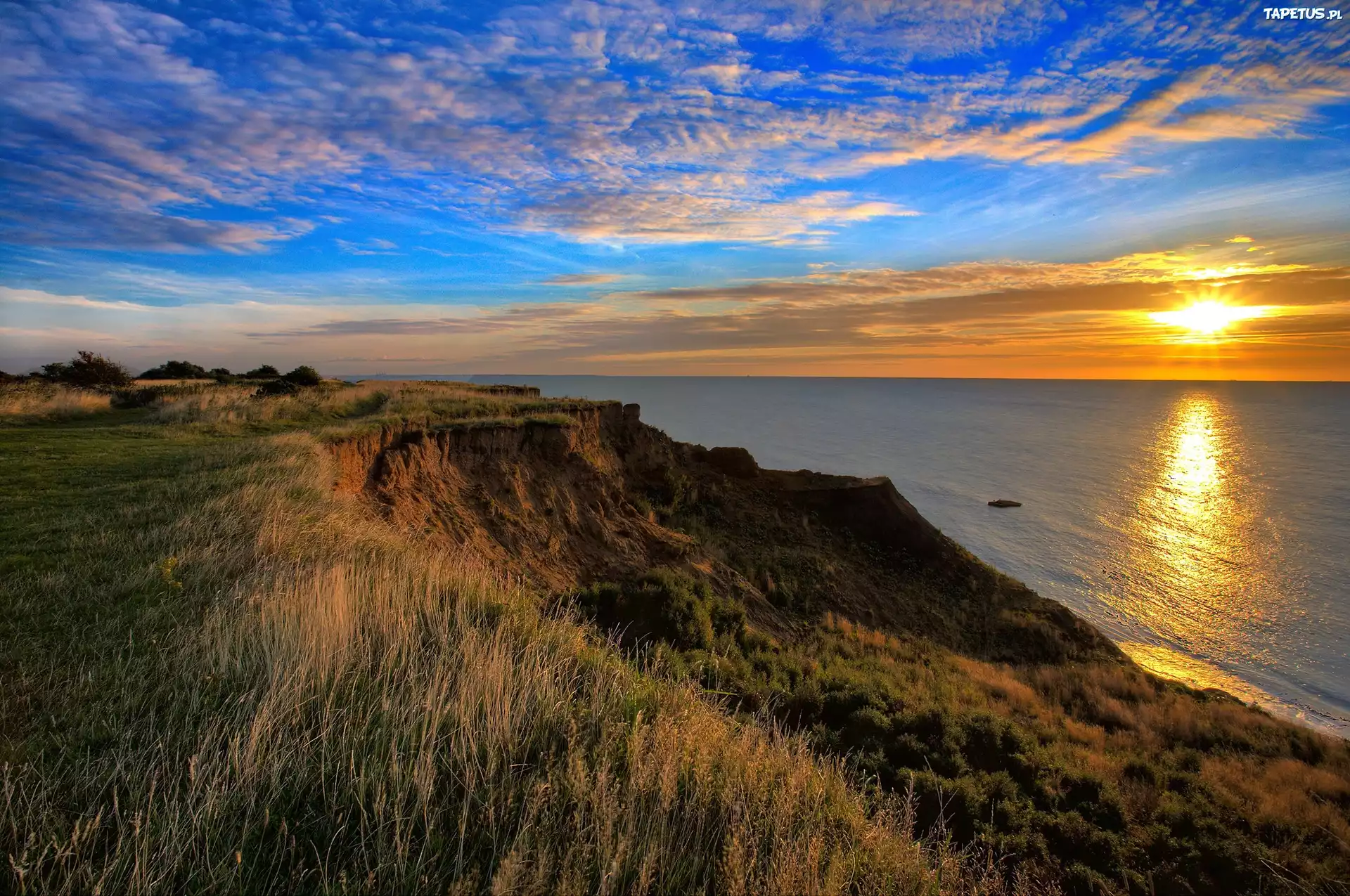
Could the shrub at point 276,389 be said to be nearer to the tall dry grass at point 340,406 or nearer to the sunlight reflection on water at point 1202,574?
the tall dry grass at point 340,406

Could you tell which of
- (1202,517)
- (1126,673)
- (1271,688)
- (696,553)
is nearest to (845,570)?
(696,553)

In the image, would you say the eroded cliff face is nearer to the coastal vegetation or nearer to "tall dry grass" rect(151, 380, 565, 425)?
the coastal vegetation

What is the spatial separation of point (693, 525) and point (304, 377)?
74.6 feet

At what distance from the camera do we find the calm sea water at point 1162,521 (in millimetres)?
24531

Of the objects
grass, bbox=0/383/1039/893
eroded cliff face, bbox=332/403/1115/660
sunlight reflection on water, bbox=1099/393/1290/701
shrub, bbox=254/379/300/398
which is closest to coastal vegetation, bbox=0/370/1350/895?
grass, bbox=0/383/1039/893

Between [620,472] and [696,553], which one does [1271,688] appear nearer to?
[696,553]

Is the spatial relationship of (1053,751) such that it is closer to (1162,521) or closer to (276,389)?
(276,389)

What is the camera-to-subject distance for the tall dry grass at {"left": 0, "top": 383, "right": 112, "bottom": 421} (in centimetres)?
1636

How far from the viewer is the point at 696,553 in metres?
19.9

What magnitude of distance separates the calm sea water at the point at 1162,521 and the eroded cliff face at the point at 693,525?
800 centimetres

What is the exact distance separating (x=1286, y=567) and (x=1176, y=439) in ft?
239

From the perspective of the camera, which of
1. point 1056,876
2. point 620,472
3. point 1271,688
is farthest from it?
point 620,472

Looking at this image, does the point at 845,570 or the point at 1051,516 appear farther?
the point at 1051,516

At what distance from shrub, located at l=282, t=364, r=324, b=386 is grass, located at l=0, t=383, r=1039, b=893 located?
27.5 metres
